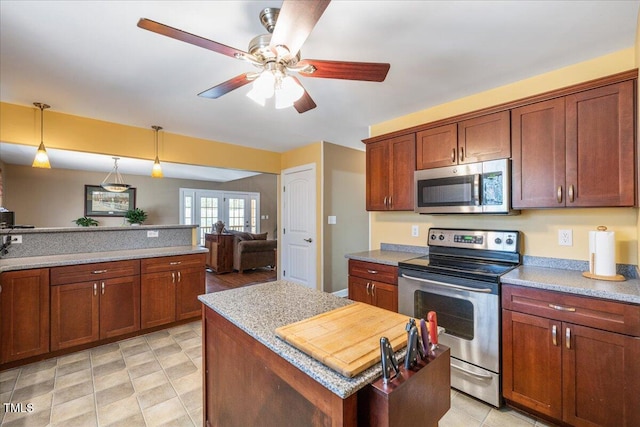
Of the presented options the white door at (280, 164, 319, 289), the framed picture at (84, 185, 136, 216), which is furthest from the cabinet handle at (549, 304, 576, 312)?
the framed picture at (84, 185, 136, 216)

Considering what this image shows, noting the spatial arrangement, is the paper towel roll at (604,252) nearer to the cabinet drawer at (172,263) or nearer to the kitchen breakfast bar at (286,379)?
the kitchen breakfast bar at (286,379)

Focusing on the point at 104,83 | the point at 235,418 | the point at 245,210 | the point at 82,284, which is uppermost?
the point at 104,83

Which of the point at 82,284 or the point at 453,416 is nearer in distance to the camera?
the point at 453,416

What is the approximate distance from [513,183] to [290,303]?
187 cm

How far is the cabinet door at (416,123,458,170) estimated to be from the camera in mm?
2443

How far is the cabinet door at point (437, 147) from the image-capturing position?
8.02 ft

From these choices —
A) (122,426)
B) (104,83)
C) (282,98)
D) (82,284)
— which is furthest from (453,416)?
(104,83)

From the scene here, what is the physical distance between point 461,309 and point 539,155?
122 centimetres

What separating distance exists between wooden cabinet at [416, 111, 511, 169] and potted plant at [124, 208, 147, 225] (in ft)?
22.8

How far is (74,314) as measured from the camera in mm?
2588

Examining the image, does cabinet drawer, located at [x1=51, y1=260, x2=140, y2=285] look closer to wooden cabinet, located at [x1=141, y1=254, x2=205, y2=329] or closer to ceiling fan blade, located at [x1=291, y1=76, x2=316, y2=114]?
wooden cabinet, located at [x1=141, y1=254, x2=205, y2=329]

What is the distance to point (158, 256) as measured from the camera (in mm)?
3043

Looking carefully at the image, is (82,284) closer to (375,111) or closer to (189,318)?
(189,318)

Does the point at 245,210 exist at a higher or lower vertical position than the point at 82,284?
higher
